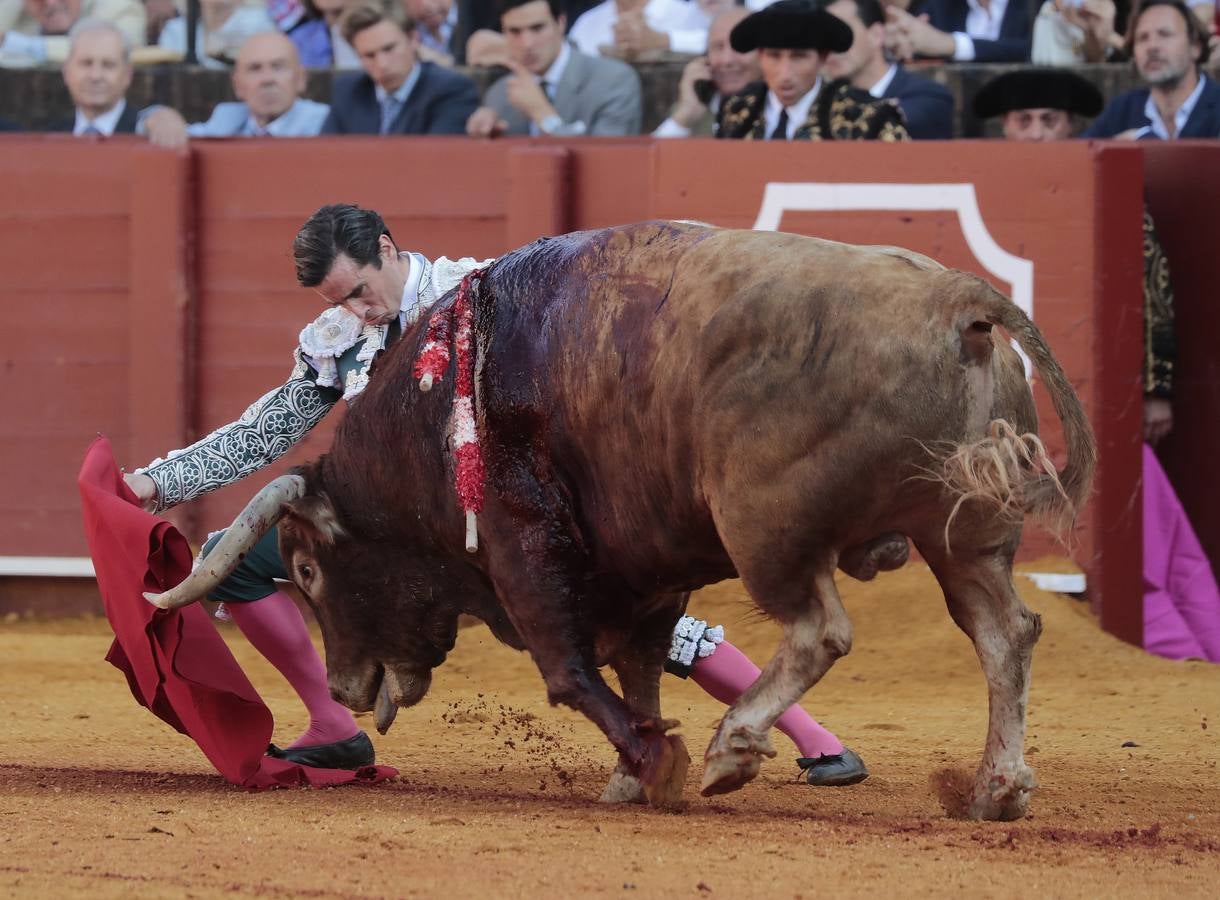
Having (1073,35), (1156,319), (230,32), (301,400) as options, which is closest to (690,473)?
(301,400)

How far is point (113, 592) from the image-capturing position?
4.21 metres

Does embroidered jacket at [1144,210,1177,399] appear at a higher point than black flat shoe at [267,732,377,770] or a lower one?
higher

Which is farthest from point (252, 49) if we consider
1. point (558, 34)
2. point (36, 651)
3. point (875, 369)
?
point (875, 369)

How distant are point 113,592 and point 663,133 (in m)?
4.24

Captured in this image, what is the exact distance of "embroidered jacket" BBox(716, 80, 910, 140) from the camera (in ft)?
22.5

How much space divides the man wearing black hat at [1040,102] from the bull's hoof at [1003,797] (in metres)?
4.04

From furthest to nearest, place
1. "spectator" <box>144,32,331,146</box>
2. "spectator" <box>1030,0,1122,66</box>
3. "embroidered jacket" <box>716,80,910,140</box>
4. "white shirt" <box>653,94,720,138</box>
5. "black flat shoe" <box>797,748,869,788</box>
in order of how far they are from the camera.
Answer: "spectator" <box>1030,0,1122,66</box> < "spectator" <box>144,32,331,146</box> < "white shirt" <box>653,94,720,138</box> < "embroidered jacket" <box>716,80,910,140</box> < "black flat shoe" <box>797,748,869,788</box>

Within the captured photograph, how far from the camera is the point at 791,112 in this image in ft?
22.9

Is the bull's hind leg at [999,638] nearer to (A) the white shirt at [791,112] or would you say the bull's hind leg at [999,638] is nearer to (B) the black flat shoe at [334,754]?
(B) the black flat shoe at [334,754]

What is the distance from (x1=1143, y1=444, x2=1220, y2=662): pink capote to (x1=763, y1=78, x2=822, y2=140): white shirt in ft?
5.56

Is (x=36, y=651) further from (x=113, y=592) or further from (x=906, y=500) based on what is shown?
(x=906, y=500)

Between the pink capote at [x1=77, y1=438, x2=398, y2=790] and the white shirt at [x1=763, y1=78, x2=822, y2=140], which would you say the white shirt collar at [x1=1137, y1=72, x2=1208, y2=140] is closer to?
the white shirt at [x1=763, y1=78, x2=822, y2=140]

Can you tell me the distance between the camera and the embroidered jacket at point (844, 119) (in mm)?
6867

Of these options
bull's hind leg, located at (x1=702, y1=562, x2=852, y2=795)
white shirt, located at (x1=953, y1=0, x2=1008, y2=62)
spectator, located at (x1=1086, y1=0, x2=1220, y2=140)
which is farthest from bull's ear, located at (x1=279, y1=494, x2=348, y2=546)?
white shirt, located at (x1=953, y1=0, x2=1008, y2=62)
